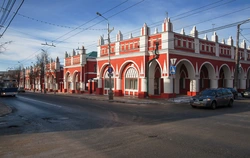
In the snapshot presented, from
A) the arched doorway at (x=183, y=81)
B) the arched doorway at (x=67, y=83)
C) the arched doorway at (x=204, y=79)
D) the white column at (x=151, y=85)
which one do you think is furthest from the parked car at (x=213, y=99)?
the arched doorway at (x=67, y=83)

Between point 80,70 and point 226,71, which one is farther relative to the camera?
point 80,70

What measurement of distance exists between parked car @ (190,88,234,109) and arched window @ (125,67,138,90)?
552 inches

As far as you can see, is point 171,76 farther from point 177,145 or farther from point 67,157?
point 67,157

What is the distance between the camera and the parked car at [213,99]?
1712cm

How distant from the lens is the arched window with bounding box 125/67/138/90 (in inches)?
1244

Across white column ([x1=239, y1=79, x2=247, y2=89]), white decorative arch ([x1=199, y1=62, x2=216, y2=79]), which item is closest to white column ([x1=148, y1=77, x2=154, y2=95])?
white decorative arch ([x1=199, y1=62, x2=216, y2=79])

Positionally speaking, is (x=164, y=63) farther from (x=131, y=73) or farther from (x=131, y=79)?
(x=131, y=79)

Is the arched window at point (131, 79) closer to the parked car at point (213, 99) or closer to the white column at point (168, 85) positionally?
the white column at point (168, 85)

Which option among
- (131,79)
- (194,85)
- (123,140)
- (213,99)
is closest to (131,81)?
(131,79)

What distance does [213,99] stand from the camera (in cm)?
1716

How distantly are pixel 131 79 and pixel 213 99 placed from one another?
16.5m

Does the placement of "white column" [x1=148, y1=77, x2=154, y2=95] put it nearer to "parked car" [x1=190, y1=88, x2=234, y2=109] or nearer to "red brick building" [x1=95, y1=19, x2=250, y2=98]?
"red brick building" [x1=95, y1=19, x2=250, y2=98]

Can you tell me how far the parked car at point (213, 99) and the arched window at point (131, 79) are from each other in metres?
14.0

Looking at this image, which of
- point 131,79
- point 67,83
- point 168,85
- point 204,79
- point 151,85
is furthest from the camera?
point 67,83
